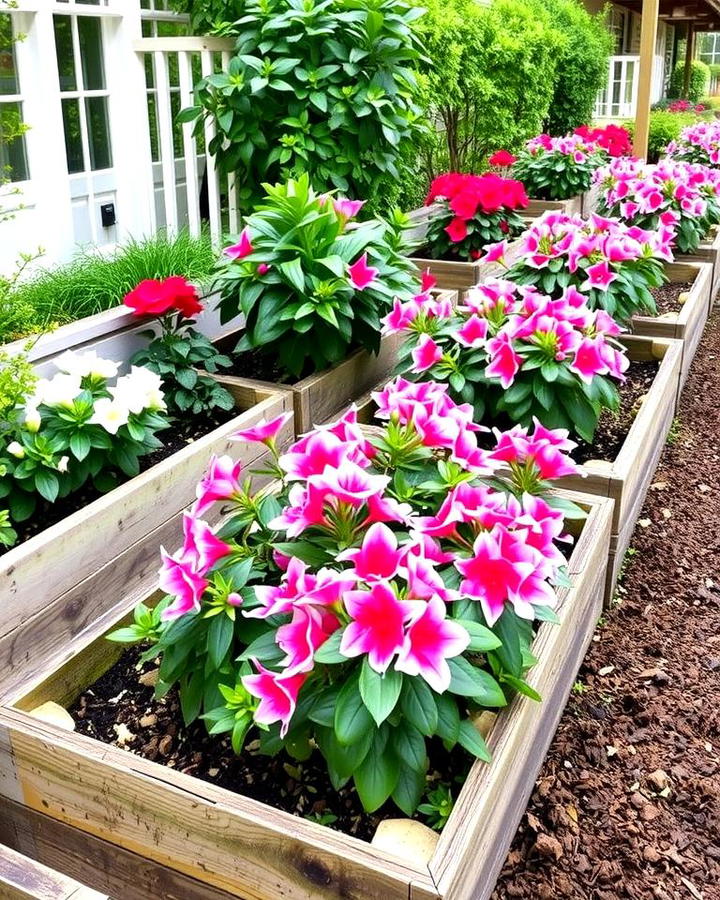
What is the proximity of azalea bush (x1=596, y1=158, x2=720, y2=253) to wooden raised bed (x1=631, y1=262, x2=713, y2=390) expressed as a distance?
24 centimetres

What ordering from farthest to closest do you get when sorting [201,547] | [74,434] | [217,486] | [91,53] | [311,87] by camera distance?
[91,53] → [311,87] → [74,434] → [217,486] → [201,547]

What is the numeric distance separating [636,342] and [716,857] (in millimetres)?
2322

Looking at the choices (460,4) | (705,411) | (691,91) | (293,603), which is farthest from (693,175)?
(691,91)

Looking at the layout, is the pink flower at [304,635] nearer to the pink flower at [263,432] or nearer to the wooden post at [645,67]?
the pink flower at [263,432]

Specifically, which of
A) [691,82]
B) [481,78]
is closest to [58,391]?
[481,78]

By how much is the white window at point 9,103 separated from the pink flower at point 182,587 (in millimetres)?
2716

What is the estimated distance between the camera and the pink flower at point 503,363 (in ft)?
8.90

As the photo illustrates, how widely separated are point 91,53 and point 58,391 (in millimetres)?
2585

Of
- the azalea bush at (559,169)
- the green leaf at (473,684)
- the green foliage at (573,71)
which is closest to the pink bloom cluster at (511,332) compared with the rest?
the green leaf at (473,684)

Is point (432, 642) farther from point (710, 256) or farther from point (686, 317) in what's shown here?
point (710, 256)

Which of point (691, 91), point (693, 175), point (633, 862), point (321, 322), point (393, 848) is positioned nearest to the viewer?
point (393, 848)

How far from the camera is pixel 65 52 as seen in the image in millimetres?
4188

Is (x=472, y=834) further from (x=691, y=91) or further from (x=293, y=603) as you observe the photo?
(x=691, y=91)

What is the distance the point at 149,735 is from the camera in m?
1.82
